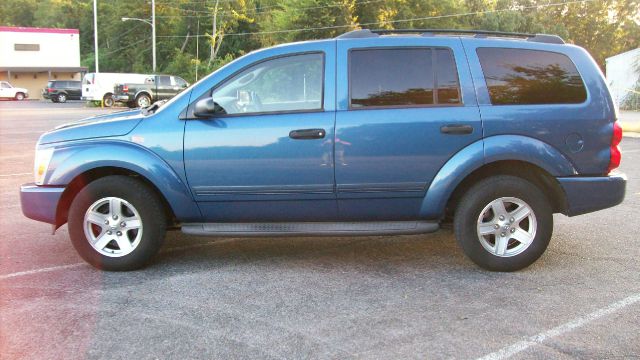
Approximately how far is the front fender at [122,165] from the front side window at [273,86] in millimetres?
702

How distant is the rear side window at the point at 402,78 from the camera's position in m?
4.86

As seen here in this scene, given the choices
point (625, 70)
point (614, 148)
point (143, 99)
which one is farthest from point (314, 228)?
point (625, 70)

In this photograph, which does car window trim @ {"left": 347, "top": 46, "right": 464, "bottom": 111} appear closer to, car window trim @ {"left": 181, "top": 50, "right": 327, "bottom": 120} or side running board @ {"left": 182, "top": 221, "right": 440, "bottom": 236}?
car window trim @ {"left": 181, "top": 50, "right": 327, "bottom": 120}

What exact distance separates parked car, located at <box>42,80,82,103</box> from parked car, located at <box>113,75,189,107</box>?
45.5 feet

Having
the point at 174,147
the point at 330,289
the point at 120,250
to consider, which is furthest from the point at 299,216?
the point at 120,250

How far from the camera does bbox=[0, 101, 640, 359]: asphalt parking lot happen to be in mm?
3562

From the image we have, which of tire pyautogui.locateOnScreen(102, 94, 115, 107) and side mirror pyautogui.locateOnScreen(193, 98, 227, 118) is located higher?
tire pyautogui.locateOnScreen(102, 94, 115, 107)

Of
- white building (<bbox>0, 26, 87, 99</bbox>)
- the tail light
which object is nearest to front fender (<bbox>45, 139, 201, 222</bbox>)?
the tail light

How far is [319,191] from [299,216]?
0.91 ft

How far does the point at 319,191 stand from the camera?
4809 millimetres

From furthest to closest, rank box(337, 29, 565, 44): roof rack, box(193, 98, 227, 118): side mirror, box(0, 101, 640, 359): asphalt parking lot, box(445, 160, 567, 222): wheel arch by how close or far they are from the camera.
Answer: box(337, 29, 565, 44): roof rack < box(445, 160, 567, 222): wheel arch < box(193, 98, 227, 118): side mirror < box(0, 101, 640, 359): asphalt parking lot

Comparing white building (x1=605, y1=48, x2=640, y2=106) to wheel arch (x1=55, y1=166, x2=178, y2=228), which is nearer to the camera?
wheel arch (x1=55, y1=166, x2=178, y2=228)

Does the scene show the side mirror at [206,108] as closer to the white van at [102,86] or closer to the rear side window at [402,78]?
the rear side window at [402,78]

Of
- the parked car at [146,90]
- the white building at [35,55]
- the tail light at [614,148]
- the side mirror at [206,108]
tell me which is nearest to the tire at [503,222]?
the tail light at [614,148]
